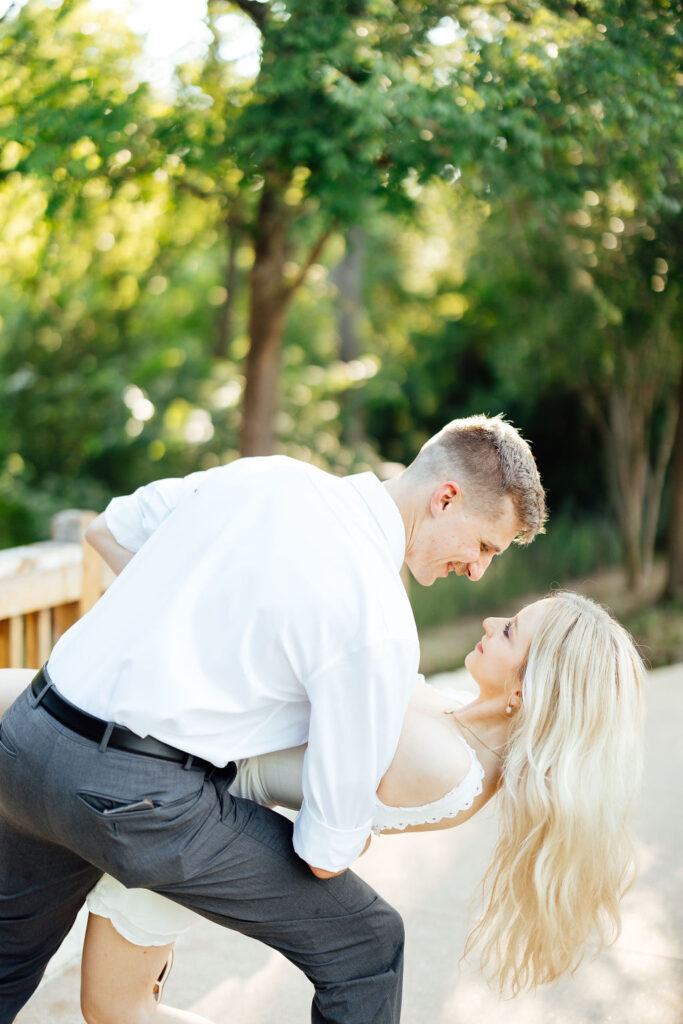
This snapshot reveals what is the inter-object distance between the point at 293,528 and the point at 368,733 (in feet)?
1.32

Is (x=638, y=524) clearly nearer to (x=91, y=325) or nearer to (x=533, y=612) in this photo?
(x=91, y=325)

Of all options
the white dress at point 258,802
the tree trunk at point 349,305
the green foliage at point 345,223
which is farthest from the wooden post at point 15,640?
the tree trunk at point 349,305

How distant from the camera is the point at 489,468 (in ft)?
6.90

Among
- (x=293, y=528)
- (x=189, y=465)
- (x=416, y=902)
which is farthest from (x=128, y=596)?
(x=189, y=465)

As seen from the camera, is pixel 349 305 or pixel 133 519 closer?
pixel 133 519

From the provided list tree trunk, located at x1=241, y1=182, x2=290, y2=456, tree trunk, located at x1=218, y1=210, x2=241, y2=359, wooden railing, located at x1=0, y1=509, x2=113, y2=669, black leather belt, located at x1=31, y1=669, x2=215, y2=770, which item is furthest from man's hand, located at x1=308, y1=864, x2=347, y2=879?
tree trunk, located at x1=218, y1=210, x2=241, y2=359

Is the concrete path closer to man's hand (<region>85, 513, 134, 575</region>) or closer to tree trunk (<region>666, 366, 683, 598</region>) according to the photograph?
man's hand (<region>85, 513, 134, 575</region>)

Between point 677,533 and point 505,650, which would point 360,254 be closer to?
point 677,533

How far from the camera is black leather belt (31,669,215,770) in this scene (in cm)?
179

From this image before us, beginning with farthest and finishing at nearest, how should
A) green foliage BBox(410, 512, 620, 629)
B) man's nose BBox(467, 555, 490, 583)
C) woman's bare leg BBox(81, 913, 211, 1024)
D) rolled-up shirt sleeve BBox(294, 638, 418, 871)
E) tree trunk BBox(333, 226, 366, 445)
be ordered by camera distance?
tree trunk BBox(333, 226, 366, 445) < green foliage BBox(410, 512, 620, 629) < man's nose BBox(467, 555, 490, 583) < woman's bare leg BBox(81, 913, 211, 1024) < rolled-up shirt sleeve BBox(294, 638, 418, 871)

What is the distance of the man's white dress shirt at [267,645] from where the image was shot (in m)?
1.73

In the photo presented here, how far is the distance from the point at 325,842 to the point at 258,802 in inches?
13.0

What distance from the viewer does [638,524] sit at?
10.3 m

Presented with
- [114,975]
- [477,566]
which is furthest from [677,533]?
[114,975]
